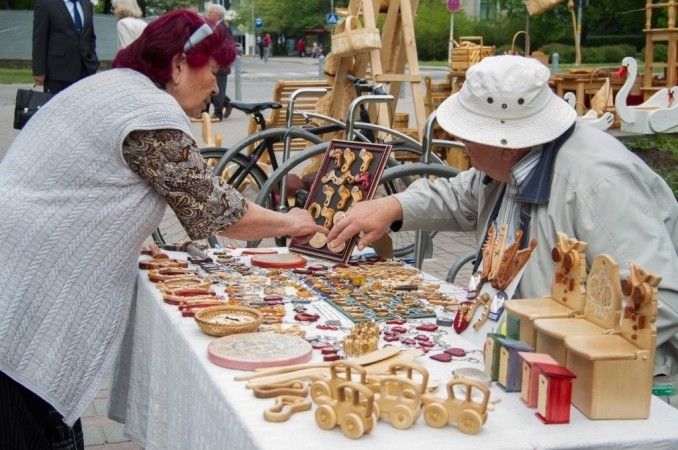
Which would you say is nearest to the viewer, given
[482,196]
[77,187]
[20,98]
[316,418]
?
[316,418]

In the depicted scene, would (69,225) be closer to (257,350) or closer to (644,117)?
(257,350)

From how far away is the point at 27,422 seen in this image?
2.31 meters

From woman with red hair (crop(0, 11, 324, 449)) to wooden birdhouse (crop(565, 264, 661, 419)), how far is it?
114cm

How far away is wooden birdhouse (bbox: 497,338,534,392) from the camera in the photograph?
166 centimetres

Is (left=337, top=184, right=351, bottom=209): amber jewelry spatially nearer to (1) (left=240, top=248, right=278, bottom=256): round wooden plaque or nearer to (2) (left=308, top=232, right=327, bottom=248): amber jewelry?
(2) (left=308, top=232, right=327, bottom=248): amber jewelry

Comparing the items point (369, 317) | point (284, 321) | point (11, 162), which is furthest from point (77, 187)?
point (369, 317)

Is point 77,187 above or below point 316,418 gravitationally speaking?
above

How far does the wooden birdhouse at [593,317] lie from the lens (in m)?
1.59

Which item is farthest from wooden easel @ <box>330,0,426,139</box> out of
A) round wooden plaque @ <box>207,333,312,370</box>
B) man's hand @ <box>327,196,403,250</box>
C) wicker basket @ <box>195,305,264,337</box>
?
round wooden plaque @ <box>207,333,312,370</box>

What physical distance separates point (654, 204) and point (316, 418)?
105cm

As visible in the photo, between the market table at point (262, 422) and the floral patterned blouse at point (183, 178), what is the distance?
9.5 inches

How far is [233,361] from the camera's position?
5.90 feet

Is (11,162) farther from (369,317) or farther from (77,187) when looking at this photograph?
(369,317)

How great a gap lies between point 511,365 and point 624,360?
0.23m
